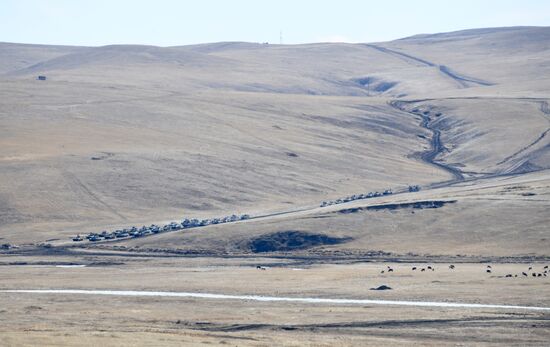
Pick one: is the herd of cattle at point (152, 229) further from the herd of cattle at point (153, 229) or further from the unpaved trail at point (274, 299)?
the unpaved trail at point (274, 299)

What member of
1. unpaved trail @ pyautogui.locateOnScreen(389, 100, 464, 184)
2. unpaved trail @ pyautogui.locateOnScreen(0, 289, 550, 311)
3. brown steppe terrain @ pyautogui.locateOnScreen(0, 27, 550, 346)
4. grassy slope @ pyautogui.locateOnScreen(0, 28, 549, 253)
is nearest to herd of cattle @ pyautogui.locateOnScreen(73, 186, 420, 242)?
brown steppe terrain @ pyautogui.locateOnScreen(0, 27, 550, 346)

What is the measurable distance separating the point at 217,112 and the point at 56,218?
50.4 meters

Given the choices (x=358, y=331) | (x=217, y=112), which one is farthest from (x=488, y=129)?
(x=358, y=331)

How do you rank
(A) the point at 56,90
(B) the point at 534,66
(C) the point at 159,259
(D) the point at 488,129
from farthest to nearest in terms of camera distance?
(B) the point at 534,66, (A) the point at 56,90, (D) the point at 488,129, (C) the point at 159,259

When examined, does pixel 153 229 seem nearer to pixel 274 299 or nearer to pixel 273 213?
pixel 273 213

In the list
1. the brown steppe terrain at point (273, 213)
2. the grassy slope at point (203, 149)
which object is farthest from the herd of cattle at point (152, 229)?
the grassy slope at point (203, 149)

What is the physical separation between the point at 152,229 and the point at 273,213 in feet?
38.5

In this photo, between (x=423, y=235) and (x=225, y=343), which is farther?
(x=423, y=235)

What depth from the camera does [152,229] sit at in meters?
74.8

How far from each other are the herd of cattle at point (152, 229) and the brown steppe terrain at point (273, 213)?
147 cm

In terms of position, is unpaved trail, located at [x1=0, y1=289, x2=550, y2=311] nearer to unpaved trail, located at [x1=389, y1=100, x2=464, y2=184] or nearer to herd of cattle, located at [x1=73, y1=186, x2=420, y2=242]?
herd of cattle, located at [x1=73, y1=186, x2=420, y2=242]

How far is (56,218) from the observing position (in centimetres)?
8088

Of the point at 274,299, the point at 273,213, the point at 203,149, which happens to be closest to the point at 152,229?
the point at 273,213

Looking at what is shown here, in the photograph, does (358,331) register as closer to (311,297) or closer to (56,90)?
(311,297)
